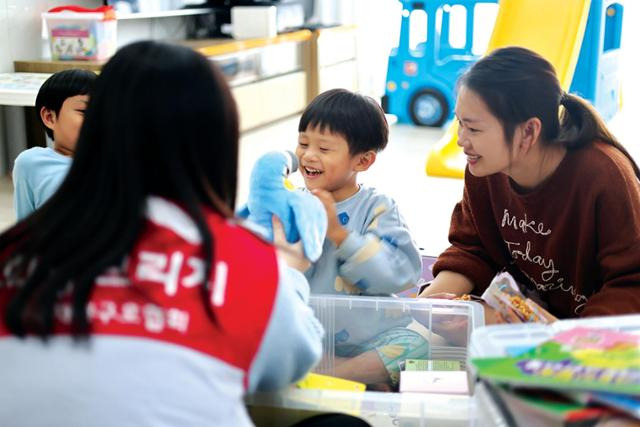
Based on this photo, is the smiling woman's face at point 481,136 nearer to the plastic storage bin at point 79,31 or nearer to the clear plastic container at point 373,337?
the clear plastic container at point 373,337

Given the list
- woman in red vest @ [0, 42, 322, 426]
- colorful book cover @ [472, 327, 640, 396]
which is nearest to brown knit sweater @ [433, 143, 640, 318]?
colorful book cover @ [472, 327, 640, 396]

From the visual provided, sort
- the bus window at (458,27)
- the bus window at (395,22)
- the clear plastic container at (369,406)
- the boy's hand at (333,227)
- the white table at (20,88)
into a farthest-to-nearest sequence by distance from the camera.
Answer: the bus window at (395,22), the bus window at (458,27), the white table at (20,88), the boy's hand at (333,227), the clear plastic container at (369,406)

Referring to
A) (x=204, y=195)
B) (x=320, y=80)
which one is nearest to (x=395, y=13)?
(x=320, y=80)

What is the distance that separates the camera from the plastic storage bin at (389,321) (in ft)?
4.52

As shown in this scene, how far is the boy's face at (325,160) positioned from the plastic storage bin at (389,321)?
0.23 meters

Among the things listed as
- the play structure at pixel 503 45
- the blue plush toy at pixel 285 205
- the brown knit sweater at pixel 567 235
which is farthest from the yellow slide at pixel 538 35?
the blue plush toy at pixel 285 205

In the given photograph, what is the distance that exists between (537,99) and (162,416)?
0.93m

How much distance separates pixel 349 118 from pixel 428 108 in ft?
10.6

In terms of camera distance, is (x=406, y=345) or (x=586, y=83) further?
(x=586, y=83)

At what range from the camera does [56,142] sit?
5.45 feet

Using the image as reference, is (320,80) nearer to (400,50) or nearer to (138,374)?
(400,50)

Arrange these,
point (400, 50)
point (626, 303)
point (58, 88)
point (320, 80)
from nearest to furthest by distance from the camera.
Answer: point (626, 303)
point (58, 88)
point (400, 50)
point (320, 80)

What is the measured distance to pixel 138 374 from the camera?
2.32ft

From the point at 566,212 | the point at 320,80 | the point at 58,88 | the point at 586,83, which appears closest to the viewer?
the point at 566,212
